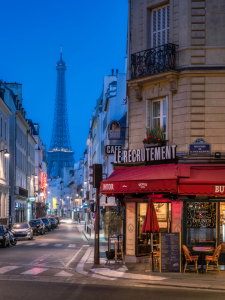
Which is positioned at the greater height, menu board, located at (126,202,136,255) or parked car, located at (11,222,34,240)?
menu board, located at (126,202,136,255)

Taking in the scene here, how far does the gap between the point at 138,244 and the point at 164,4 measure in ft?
34.7

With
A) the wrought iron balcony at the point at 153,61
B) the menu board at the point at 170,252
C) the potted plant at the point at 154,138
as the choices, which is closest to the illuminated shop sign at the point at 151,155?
the potted plant at the point at 154,138

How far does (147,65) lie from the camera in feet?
68.8

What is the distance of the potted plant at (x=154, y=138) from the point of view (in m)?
20.2

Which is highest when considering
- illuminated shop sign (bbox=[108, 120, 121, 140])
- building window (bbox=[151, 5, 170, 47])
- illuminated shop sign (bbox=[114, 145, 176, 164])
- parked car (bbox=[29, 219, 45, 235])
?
building window (bbox=[151, 5, 170, 47])

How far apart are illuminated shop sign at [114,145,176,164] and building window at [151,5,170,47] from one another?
15.8 ft

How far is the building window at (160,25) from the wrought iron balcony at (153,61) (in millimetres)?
471

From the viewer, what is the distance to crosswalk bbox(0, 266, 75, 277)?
17141mm

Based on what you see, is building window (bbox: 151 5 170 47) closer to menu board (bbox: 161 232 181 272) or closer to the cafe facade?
the cafe facade

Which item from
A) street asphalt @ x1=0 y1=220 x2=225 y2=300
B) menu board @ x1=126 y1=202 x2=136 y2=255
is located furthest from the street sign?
street asphalt @ x1=0 y1=220 x2=225 y2=300

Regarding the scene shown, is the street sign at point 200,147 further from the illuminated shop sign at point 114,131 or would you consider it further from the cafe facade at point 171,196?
the illuminated shop sign at point 114,131

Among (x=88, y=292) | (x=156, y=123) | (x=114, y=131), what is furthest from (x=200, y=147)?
(x=88, y=292)

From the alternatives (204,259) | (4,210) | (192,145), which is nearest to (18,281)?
(204,259)

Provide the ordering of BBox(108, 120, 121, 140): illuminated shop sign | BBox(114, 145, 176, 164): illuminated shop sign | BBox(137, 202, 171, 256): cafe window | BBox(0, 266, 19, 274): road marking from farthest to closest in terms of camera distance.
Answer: BBox(108, 120, 121, 140): illuminated shop sign < BBox(137, 202, 171, 256): cafe window < BBox(114, 145, 176, 164): illuminated shop sign < BBox(0, 266, 19, 274): road marking
